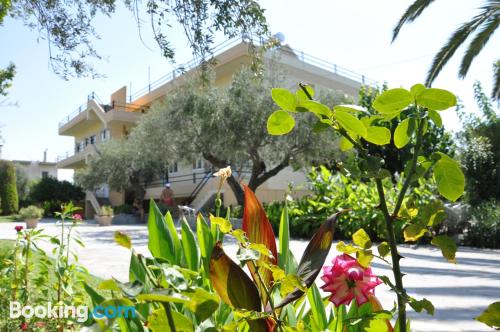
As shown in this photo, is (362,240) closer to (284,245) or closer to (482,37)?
(284,245)

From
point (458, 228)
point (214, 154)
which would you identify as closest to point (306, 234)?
point (458, 228)

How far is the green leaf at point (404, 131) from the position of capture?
760 millimetres

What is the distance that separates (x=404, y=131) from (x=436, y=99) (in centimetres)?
11

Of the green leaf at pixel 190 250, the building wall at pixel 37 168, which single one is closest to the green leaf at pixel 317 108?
the green leaf at pixel 190 250

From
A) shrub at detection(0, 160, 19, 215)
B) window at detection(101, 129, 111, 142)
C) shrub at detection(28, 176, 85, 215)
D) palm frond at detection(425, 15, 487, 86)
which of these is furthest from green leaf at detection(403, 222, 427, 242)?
shrub at detection(0, 160, 19, 215)

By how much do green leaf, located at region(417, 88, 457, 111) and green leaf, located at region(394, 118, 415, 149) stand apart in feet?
0.20

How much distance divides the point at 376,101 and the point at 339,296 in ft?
1.66

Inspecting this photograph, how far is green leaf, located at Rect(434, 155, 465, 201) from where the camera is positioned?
2.42ft

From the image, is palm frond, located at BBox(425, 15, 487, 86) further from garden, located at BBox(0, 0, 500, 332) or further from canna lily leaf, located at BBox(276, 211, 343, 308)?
canna lily leaf, located at BBox(276, 211, 343, 308)

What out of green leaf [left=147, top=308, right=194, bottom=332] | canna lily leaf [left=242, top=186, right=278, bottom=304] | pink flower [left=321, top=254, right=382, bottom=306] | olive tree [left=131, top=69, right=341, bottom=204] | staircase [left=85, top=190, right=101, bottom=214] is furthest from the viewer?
staircase [left=85, top=190, right=101, bottom=214]

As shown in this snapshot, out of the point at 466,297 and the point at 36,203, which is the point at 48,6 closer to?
the point at 466,297

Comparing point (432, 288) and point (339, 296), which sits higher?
point (339, 296)

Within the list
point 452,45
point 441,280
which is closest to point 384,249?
point 441,280

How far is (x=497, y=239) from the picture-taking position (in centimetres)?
1050
